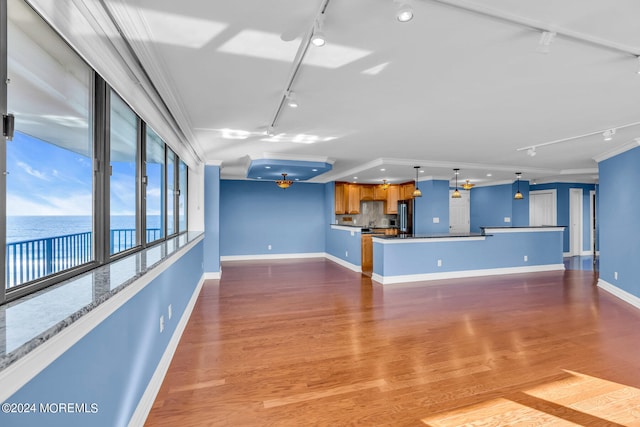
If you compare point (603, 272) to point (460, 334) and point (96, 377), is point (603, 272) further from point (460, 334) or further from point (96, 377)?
point (96, 377)

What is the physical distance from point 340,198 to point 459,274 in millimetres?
3673

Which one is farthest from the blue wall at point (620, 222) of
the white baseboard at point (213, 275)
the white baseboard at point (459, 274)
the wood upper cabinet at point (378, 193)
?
the white baseboard at point (213, 275)

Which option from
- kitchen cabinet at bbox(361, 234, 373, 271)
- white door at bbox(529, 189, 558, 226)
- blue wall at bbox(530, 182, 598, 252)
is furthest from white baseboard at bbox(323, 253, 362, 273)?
blue wall at bbox(530, 182, 598, 252)

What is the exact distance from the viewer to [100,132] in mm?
1823

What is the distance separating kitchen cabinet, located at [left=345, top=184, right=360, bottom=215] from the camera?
8.50 m

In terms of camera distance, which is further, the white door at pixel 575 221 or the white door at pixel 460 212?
the white door at pixel 460 212

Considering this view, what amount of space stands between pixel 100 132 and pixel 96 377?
136cm

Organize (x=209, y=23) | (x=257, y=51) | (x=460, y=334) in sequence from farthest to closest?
(x=460, y=334) → (x=257, y=51) → (x=209, y=23)

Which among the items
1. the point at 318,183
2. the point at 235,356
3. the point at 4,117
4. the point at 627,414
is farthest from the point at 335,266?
the point at 4,117

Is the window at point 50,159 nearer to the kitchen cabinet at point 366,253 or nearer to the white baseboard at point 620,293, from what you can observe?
the kitchen cabinet at point 366,253

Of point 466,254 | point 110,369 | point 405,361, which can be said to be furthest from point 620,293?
point 110,369

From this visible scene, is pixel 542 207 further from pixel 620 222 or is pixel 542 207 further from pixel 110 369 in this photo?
pixel 110 369

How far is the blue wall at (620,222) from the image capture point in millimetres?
4273

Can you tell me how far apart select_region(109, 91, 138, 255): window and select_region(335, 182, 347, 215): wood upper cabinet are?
5.94m
